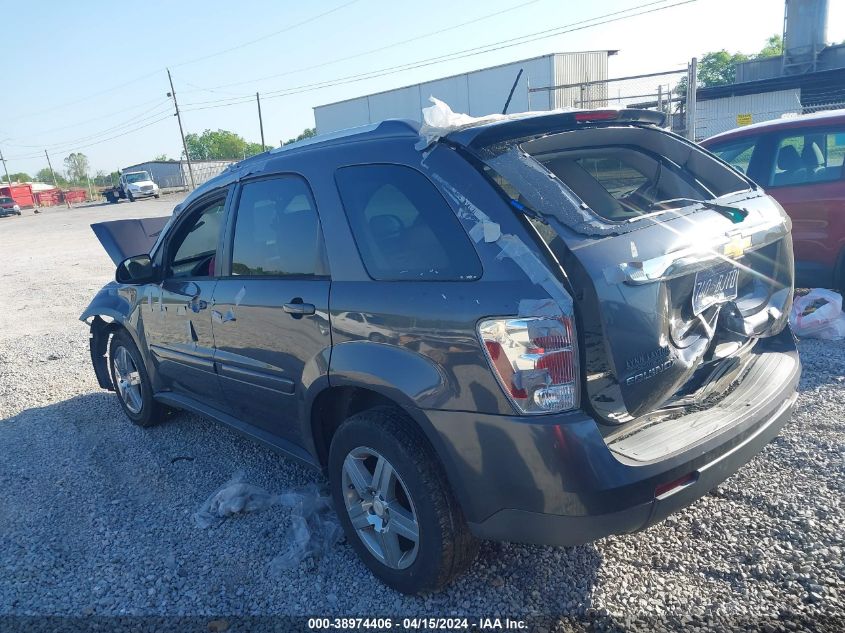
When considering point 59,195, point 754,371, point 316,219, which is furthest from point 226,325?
point 59,195

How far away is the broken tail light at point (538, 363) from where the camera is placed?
210cm

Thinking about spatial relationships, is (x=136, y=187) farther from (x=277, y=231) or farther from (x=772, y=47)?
(x=772, y=47)

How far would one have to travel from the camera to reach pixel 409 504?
2.61 metres

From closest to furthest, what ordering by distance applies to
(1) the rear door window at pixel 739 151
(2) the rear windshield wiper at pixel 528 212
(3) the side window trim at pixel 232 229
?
(2) the rear windshield wiper at pixel 528 212
(3) the side window trim at pixel 232 229
(1) the rear door window at pixel 739 151

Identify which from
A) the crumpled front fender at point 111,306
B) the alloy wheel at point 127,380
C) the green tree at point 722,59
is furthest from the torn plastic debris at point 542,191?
the green tree at point 722,59

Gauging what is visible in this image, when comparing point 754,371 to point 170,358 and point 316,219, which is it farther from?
point 170,358

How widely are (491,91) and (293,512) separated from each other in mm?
26060

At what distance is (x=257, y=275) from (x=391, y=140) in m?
1.10

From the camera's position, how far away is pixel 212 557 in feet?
10.2

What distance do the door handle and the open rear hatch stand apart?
1.00 metres

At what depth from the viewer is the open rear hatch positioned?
2182 millimetres

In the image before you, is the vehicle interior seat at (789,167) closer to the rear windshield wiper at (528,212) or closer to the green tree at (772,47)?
the rear windshield wiper at (528,212)

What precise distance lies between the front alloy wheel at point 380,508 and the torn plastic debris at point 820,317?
4.21 m

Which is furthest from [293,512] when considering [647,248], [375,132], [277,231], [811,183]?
[811,183]
